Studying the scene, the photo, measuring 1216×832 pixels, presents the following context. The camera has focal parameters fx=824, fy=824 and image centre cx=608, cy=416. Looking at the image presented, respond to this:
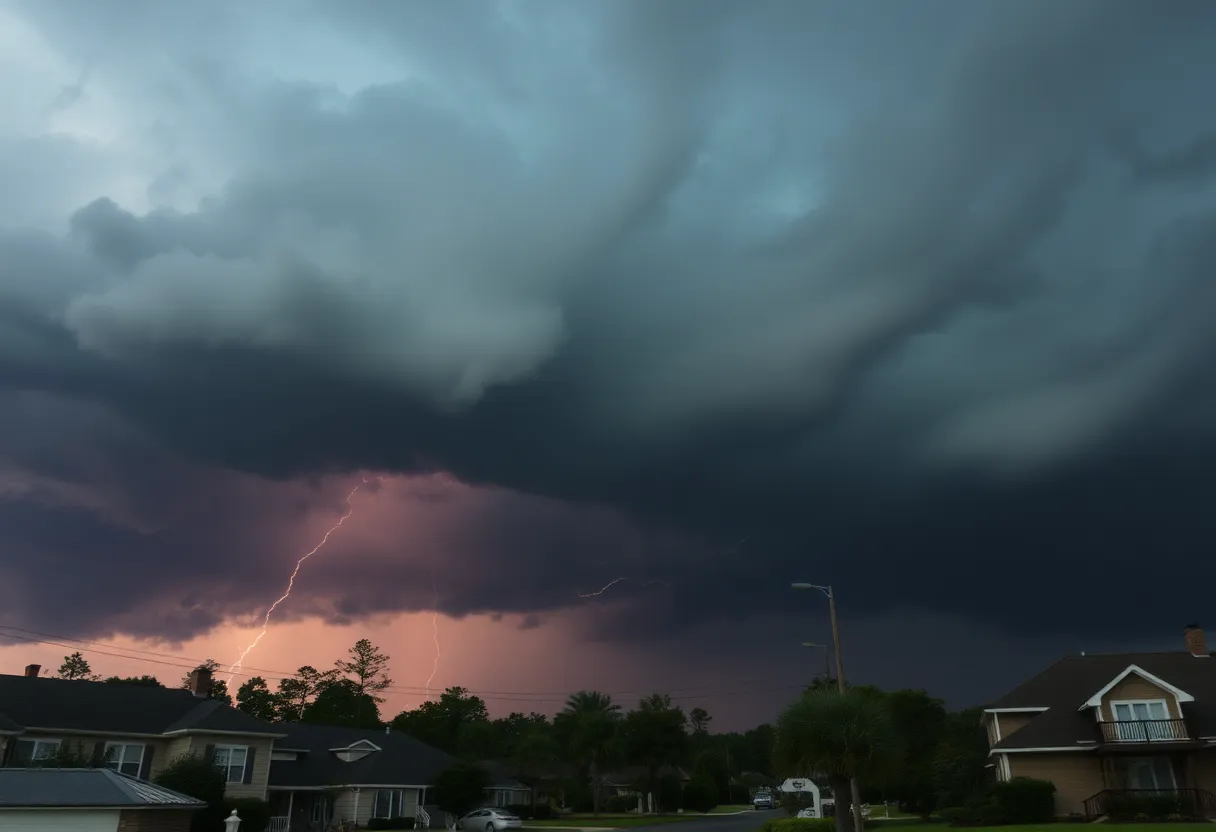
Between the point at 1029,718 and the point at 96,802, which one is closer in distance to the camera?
the point at 96,802

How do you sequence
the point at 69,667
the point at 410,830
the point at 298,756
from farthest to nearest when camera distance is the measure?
the point at 69,667 < the point at 298,756 < the point at 410,830

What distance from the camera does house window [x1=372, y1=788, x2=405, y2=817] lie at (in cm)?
5803

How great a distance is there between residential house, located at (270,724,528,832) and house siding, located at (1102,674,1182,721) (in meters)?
44.3

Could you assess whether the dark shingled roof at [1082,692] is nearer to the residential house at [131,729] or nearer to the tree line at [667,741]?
the tree line at [667,741]

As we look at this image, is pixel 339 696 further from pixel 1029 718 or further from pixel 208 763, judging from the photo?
Answer: pixel 1029 718

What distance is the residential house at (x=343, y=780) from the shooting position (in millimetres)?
56938

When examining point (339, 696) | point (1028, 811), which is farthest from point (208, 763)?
point (339, 696)

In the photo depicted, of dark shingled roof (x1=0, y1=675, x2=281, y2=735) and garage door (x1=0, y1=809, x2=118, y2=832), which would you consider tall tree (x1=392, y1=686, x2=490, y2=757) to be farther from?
garage door (x1=0, y1=809, x2=118, y2=832)

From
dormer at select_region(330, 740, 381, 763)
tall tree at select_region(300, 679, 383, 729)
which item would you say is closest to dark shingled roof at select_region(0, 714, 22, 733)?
dormer at select_region(330, 740, 381, 763)

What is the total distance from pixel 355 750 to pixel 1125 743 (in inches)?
1994

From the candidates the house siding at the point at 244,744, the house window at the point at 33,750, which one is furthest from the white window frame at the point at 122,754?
the house window at the point at 33,750

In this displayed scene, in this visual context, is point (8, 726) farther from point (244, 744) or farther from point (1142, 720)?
point (1142, 720)

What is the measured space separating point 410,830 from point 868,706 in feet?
125

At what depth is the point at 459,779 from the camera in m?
57.9
